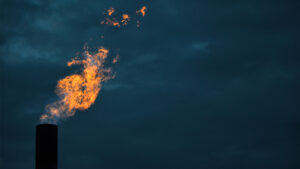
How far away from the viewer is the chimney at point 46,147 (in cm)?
2239

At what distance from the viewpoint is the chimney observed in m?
22.4

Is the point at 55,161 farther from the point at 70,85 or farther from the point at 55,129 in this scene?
the point at 70,85

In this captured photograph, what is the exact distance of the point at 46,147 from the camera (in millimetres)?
22734

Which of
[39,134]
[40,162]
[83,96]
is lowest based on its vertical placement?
[40,162]

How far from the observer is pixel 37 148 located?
22.8 m

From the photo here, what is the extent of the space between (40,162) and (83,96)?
583cm

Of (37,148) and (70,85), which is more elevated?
(70,85)

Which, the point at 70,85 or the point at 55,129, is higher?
the point at 70,85

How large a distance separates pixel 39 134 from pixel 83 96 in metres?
4.60

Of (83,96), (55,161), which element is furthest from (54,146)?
(83,96)

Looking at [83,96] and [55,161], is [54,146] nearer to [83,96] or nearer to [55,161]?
[55,161]

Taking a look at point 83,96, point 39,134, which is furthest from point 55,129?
point 83,96

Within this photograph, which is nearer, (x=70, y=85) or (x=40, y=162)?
(x=40, y=162)

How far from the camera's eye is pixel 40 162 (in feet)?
73.4
